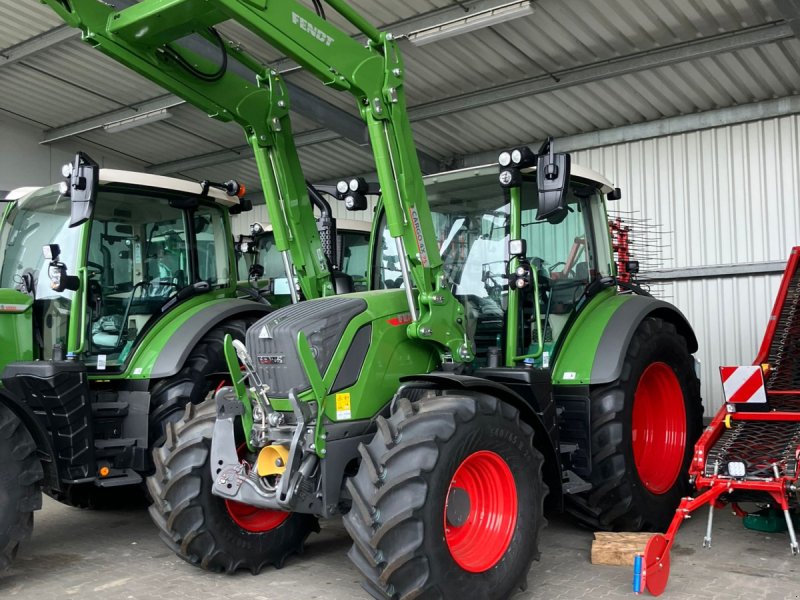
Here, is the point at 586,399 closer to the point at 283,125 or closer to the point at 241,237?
the point at 283,125

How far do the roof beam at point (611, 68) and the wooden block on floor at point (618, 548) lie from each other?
17.8 ft

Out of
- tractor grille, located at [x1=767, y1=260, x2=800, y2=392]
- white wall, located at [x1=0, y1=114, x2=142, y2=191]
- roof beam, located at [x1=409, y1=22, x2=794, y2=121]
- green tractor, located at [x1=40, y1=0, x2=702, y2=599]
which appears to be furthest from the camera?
white wall, located at [x1=0, y1=114, x2=142, y2=191]

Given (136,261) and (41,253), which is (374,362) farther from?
(41,253)

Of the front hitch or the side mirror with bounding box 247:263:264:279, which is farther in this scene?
the side mirror with bounding box 247:263:264:279

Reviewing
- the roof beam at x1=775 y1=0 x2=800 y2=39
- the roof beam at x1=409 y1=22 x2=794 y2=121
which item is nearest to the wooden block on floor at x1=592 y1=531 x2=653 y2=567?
the roof beam at x1=775 y1=0 x2=800 y2=39

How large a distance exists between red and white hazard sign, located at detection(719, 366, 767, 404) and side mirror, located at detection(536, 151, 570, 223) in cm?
216

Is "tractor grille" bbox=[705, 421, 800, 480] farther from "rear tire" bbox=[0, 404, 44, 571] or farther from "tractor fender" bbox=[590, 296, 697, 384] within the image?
"rear tire" bbox=[0, 404, 44, 571]

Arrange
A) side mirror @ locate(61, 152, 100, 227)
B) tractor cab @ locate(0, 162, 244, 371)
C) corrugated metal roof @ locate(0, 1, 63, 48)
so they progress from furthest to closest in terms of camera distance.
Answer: corrugated metal roof @ locate(0, 1, 63, 48) → tractor cab @ locate(0, 162, 244, 371) → side mirror @ locate(61, 152, 100, 227)

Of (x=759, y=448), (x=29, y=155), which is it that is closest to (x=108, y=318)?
(x=759, y=448)

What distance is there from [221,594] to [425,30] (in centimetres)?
622

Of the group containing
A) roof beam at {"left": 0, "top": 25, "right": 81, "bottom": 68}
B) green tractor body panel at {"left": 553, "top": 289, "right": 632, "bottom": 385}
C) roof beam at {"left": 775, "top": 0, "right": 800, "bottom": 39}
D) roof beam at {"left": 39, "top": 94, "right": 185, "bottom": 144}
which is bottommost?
green tractor body panel at {"left": 553, "top": 289, "right": 632, "bottom": 385}

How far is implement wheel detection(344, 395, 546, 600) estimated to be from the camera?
348 centimetres

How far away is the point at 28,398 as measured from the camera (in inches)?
204

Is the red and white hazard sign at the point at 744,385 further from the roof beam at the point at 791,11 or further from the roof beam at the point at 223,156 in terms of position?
the roof beam at the point at 223,156
